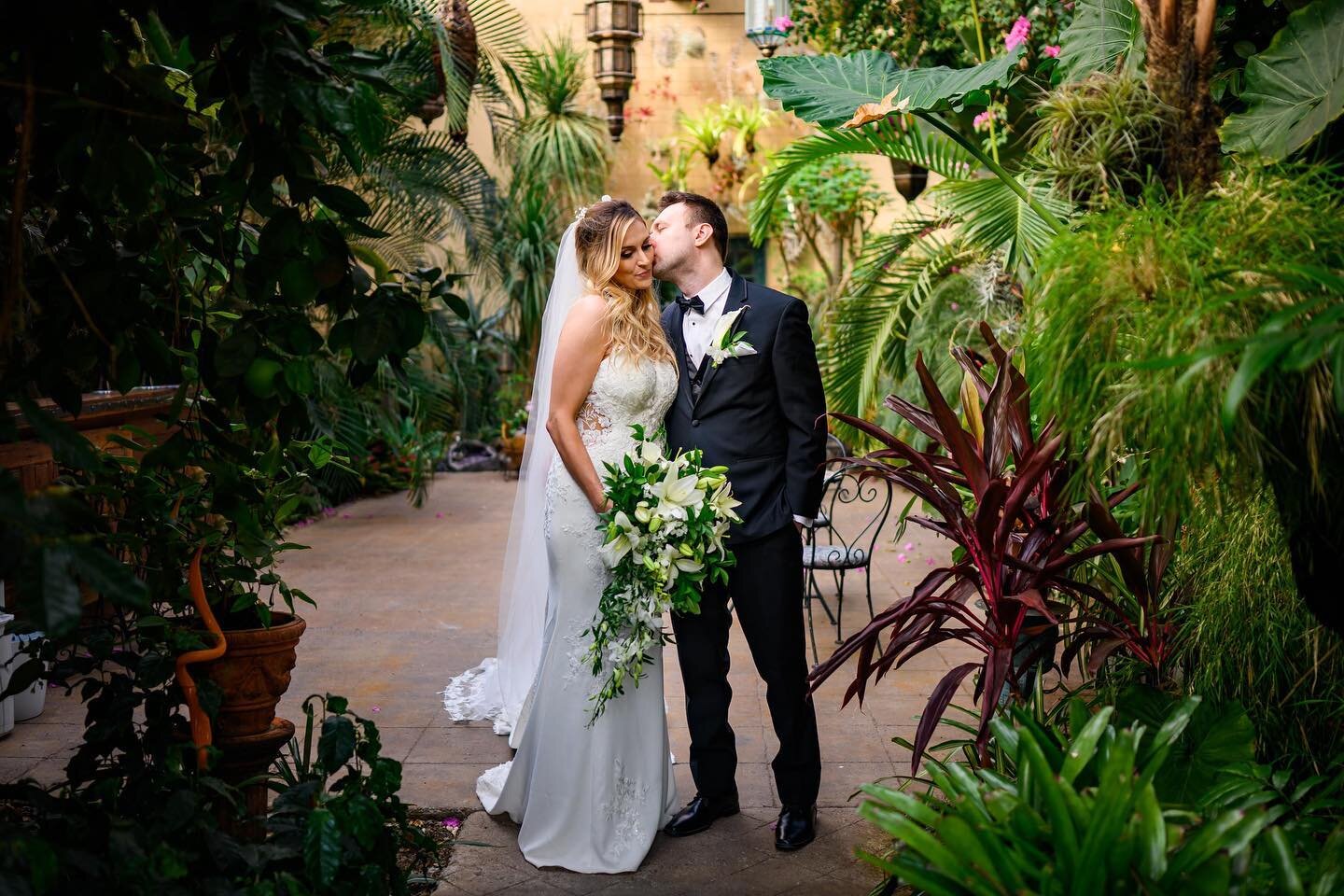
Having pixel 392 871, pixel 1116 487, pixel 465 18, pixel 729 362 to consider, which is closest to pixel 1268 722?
pixel 1116 487

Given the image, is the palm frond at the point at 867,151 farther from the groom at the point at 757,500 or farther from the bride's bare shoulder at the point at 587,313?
the bride's bare shoulder at the point at 587,313

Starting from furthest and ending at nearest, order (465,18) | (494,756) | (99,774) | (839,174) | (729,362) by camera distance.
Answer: (839,174) → (465,18) → (494,756) → (729,362) → (99,774)

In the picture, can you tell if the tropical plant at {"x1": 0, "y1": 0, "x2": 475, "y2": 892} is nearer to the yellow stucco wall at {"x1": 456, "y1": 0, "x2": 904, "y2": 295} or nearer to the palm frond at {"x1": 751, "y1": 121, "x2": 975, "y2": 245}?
the palm frond at {"x1": 751, "y1": 121, "x2": 975, "y2": 245}

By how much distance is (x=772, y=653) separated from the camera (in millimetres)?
3779

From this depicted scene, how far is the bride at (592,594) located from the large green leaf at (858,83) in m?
1.21

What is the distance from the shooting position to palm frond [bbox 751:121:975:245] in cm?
637

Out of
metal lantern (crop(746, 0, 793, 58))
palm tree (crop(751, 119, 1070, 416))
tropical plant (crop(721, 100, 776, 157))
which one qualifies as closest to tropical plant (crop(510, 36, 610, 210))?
tropical plant (crop(721, 100, 776, 157))

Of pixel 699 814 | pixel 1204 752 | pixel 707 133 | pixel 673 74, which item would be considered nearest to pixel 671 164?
pixel 707 133

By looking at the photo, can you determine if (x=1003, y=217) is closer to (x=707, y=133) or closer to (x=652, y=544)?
(x=652, y=544)

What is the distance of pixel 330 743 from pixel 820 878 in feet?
5.01

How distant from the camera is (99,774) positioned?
268 centimetres

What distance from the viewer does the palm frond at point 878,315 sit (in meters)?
7.73

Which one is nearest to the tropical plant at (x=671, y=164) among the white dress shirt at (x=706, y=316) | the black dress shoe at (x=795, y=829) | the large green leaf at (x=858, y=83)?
the large green leaf at (x=858, y=83)

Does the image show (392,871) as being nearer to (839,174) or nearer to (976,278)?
(976,278)
